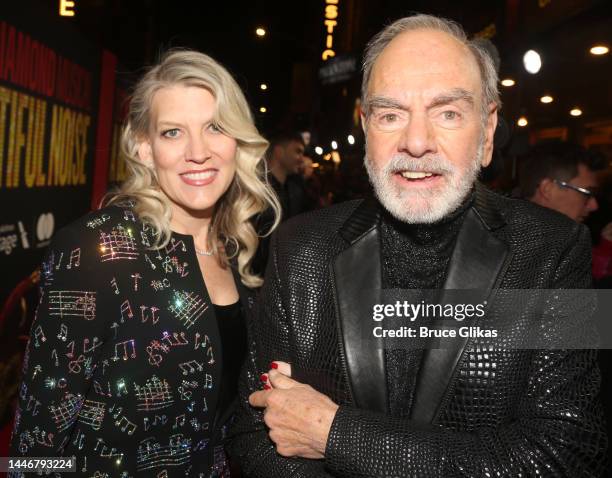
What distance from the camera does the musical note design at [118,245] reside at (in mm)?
1938

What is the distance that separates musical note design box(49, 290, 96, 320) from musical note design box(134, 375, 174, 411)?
1.00ft

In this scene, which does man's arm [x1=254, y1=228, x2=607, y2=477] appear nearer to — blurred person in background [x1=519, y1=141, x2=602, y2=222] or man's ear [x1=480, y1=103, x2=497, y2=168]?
man's ear [x1=480, y1=103, x2=497, y2=168]

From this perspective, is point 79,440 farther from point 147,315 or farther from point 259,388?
point 259,388

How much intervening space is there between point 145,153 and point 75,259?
27.3 inches

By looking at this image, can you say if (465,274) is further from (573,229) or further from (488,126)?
(488,126)

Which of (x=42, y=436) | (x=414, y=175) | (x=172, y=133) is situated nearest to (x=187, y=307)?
(x=42, y=436)

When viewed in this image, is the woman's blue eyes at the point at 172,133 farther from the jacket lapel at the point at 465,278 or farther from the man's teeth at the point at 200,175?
the jacket lapel at the point at 465,278

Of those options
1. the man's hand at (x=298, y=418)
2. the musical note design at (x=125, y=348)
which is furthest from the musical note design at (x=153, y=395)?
the man's hand at (x=298, y=418)

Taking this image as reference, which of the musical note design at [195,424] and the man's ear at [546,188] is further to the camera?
the man's ear at [546,188]

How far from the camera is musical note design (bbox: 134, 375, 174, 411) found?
191cm

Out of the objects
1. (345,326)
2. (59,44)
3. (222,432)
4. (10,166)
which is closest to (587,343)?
(345,326)

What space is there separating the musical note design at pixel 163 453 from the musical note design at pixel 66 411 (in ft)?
0.83

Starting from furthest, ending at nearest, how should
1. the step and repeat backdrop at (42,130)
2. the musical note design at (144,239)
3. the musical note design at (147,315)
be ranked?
the step and repeat backdrop at (42,130) → the musical note design at (144,239) → the musical note design at (147,315)

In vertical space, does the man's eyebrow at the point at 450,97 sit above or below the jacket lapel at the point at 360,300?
above
